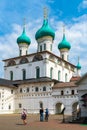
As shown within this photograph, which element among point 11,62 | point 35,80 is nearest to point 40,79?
point 35,80

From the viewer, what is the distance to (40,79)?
5044 centimetres

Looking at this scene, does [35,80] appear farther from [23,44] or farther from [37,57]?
[23,44]

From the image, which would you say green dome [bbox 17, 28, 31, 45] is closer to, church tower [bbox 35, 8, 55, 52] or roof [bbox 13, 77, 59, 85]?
church tower [bbox 35, 8, 55, 52]

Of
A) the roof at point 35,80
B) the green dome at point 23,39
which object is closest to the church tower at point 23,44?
the green dome at point 23,39

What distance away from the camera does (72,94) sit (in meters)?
44.8

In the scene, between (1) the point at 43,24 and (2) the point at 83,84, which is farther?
(1) the point at 43,24

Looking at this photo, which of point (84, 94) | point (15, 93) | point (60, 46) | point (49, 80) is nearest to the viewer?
point (84, 94)

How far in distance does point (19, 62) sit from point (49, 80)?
10868mm

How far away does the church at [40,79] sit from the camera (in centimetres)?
4622

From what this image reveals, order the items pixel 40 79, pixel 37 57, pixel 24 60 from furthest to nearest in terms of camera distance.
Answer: pixel 24 60 → pixel 37 57 → pixel 40 79

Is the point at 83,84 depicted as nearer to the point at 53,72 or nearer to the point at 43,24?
the point at 53,72

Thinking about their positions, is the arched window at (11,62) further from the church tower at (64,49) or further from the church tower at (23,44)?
the church tower at (64,49)

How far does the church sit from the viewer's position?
1820 inches

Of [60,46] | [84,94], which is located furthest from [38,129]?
[60,46]
